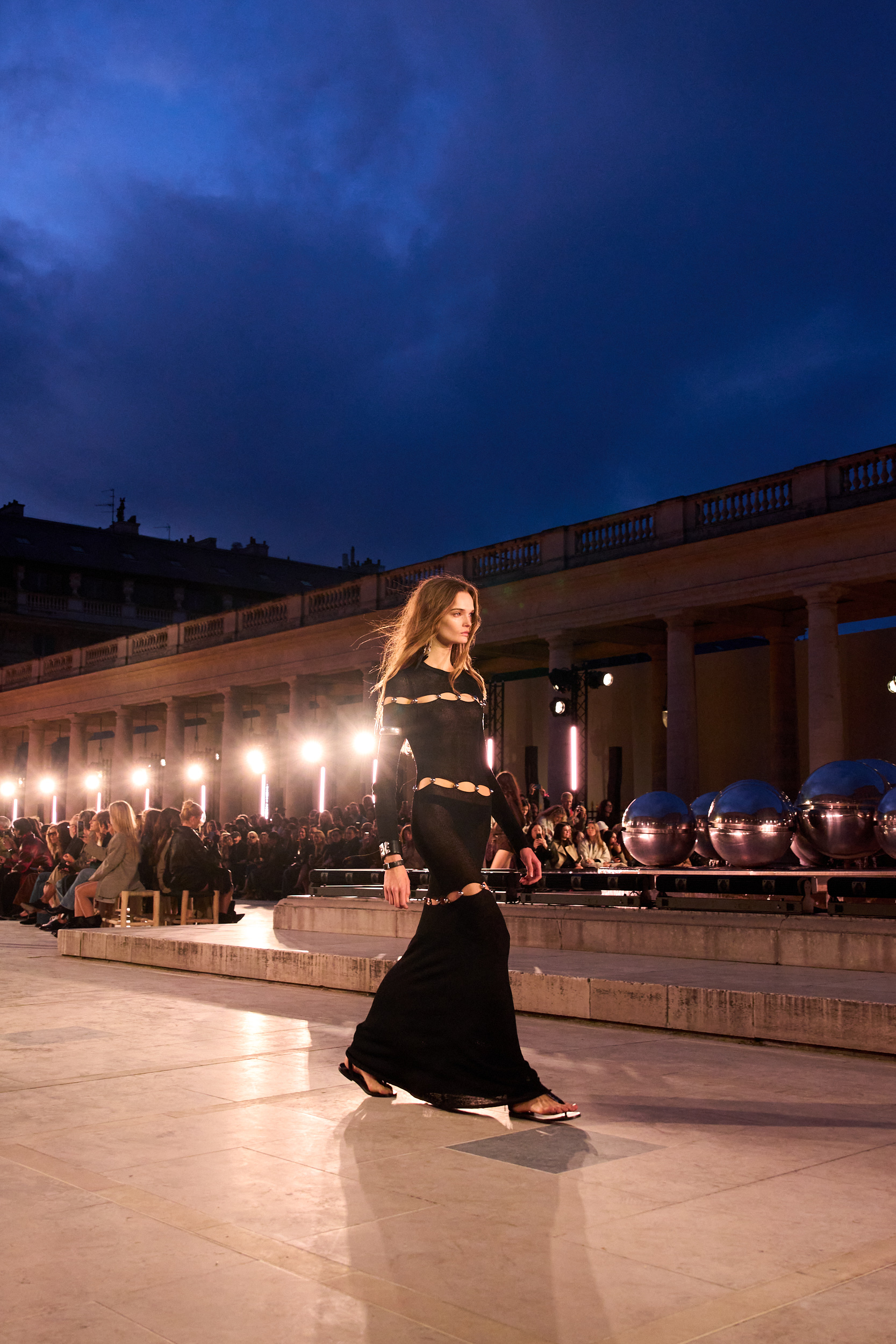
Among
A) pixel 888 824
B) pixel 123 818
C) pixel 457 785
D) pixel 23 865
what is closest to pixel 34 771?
pixel 23 865

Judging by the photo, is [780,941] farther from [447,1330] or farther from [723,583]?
[723,583]

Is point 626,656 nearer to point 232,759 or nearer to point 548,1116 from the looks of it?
point 232,759

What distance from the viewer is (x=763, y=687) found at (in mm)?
28953

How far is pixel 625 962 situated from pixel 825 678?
52.4 ft

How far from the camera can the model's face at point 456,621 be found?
5715mm

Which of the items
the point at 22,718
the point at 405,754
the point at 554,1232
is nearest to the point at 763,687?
the point at 405,754

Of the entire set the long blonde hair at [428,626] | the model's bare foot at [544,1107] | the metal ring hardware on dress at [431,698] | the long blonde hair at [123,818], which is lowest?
the model's bare foot at [544,1107]

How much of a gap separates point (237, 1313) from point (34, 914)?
18.3 meters

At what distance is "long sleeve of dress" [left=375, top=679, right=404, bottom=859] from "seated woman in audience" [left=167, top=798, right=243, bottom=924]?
1010 centimetres

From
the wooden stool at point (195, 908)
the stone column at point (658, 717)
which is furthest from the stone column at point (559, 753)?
the wooden stool at point (195, 908)

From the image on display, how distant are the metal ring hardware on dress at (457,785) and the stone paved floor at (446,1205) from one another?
1433 mm

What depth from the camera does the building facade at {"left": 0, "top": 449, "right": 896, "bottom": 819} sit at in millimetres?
24594

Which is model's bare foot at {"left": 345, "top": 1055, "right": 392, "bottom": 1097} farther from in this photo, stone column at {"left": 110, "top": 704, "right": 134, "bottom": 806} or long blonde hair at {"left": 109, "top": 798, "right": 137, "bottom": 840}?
stone column at {"left": 110, "top": 704, "right": 134, "bottom": 806}

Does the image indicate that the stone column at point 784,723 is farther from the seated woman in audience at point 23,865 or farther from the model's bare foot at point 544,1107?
the model's bare foot at point 544,1107
